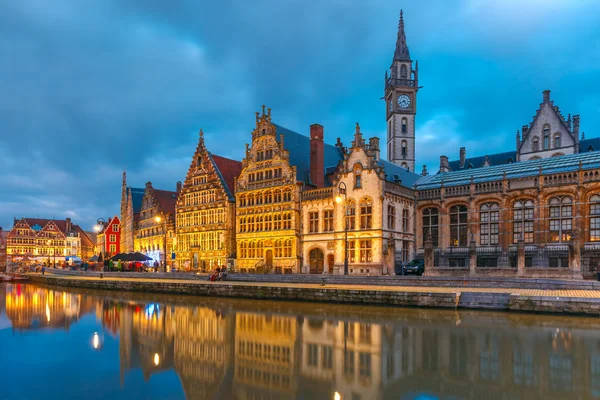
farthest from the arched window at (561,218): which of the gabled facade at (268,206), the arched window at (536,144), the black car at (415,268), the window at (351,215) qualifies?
the gabled facade at (268,206)

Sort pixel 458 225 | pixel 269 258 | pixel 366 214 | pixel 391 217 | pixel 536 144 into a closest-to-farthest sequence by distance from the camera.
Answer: pixel 458 225 → pixel 366 214 → pixel 391 217 → pixel 269 258 → pixel 536 144

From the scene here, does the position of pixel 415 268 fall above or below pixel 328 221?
below

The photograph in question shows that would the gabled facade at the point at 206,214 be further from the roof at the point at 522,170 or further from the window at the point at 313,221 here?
the roof at the point at 522,170

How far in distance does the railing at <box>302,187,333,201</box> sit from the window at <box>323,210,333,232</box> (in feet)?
5.26

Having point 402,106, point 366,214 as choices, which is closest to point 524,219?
point 366,214

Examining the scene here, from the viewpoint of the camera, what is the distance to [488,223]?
3956 centimetres

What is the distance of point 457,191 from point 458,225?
10.3ft

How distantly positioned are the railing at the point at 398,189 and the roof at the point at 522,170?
1453mm

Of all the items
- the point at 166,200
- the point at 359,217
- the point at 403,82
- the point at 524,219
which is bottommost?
the point at 524,219

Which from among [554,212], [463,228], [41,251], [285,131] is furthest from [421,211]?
[41,251]

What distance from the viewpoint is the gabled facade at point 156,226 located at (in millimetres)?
65375

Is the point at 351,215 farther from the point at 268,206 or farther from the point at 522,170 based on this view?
the point at 522,170

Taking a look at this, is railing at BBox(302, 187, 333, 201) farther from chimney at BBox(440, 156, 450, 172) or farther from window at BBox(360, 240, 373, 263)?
chimney at BBox(440, 156, 450, 172)

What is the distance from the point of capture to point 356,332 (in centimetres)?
1866
